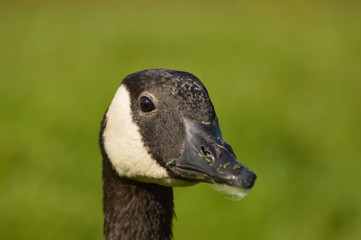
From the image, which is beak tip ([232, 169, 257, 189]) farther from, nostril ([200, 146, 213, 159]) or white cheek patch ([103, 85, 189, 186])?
white cheek patch ([103, 85, 189, 186])

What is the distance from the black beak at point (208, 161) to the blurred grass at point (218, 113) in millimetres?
2445

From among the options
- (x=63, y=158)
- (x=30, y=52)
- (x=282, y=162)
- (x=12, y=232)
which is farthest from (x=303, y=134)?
(x=30, y=52)

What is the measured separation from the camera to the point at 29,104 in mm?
7480

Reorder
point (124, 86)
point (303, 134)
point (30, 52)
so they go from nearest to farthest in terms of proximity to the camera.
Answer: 1. point (124, 86)
2. point (303, 134)
3. point (30, 52)

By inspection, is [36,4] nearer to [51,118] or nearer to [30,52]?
[30,52]

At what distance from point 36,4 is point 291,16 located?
26.4 feet

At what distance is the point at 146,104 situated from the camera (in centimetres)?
281

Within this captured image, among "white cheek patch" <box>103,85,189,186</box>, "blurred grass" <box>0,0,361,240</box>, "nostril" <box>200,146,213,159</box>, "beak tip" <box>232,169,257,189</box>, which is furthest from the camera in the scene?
"blurred grass" <box>0,0,361,240</box>

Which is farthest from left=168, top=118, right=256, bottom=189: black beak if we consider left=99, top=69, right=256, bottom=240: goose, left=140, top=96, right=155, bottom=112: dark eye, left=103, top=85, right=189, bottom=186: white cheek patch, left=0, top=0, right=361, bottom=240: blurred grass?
left=0, top=0, right=361, bottom=240: blurred grass

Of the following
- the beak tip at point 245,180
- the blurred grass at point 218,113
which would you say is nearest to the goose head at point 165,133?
the beak tip at point 245,180

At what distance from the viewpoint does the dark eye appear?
2803mm

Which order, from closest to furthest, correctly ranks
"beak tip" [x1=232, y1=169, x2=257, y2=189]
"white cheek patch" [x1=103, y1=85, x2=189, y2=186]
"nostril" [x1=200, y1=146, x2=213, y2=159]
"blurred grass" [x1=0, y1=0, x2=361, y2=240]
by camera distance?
"beak tip" [x1=232, y1=169, x2=257, y2=189]
"nostril" [x1=200, y1=146, x2=213, y2=159]
"white cheek patch" [x1=103, y1=85, x2=189, y2=186]
"blurred grass" [x1=0, y1=0, x2=361, y2=240]

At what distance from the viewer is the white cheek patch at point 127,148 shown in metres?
2.73

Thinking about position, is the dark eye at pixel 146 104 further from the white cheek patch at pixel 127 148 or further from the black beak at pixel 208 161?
the black beak at pixel 208 161
